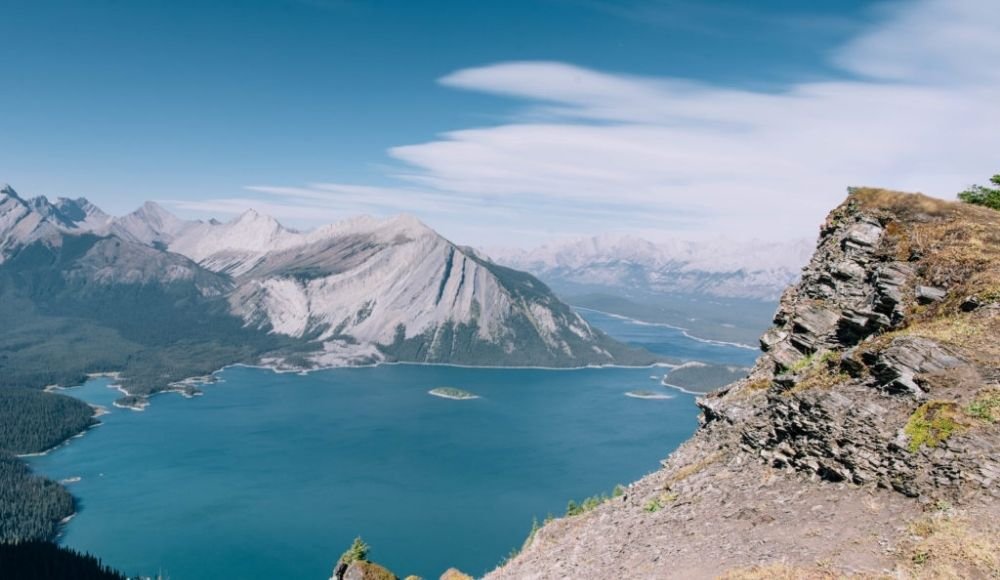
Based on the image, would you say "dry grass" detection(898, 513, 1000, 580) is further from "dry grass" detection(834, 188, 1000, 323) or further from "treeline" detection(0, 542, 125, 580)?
"treeline" detection(0, 542, 125, 580)

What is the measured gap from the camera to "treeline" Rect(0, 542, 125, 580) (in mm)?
137875

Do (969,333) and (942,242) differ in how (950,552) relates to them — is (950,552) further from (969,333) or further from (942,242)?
(942,242)

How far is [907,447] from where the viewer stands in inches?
1052

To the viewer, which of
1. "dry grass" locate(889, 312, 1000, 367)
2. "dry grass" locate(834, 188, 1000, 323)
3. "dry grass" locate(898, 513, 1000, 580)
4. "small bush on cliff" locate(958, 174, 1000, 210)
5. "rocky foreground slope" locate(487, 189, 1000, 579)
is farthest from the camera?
"small bush on cliff" locate(958, 174, 1000, 210)

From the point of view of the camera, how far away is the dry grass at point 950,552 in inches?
832

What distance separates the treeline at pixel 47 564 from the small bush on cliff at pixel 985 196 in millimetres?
164999

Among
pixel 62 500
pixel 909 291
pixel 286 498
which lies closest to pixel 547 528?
pixel 909 291

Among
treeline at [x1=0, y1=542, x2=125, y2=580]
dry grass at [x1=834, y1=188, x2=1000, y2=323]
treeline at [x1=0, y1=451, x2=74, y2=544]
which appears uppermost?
dry grass at [x1=834, y1=188, x2=1000, y2=323]

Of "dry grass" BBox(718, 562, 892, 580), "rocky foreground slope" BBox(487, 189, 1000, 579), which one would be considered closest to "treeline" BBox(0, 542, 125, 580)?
"rocky foreground slope" BBox(487, 189, 1000, 579)

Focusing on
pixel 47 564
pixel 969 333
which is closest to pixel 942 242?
pixel 969 333

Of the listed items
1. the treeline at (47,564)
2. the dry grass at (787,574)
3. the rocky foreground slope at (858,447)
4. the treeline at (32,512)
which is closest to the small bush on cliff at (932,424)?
the rocky foreground slope at (858,447)

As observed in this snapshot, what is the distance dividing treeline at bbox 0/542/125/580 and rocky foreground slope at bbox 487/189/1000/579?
459 ft

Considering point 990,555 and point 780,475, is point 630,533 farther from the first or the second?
point 990,555

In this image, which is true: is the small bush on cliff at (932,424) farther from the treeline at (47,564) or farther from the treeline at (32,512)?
the treeline at (32,512)
